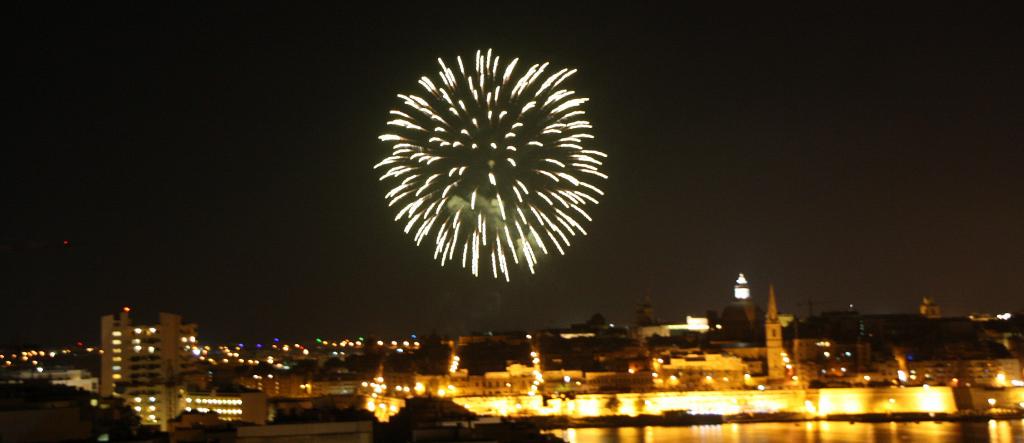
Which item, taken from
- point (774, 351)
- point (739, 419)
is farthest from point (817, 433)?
point (774, 351)

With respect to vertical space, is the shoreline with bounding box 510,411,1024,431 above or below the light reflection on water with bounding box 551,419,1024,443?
above

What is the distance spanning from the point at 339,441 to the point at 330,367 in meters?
41.2

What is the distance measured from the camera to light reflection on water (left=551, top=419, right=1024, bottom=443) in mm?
28328

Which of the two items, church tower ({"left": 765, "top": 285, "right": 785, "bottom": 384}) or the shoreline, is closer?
the shoreline

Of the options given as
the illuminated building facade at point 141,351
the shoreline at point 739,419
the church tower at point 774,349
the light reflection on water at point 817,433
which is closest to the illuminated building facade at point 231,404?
the illuminated building facade at point 141,351

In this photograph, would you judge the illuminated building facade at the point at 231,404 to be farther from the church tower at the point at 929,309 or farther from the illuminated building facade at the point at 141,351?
the church tower at the point at 929,309

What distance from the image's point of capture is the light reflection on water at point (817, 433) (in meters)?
28.3

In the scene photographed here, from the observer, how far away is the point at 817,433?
3072 cm

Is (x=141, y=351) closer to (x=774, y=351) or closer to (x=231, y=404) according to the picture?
(x=231, y=404)

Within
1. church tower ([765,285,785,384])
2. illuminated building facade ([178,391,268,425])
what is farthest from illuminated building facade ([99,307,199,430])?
church tower ([765,285,785,384])

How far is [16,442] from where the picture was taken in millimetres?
10930

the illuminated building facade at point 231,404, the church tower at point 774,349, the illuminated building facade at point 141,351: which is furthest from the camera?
the church tower at point 774,349

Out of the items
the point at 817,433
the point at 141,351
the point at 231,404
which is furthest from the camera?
the point at 141,351

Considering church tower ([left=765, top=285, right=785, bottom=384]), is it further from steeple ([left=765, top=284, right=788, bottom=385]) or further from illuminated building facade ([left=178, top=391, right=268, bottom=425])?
illuminated building facade ([left=178, top=391, right=268, bottom=425])
